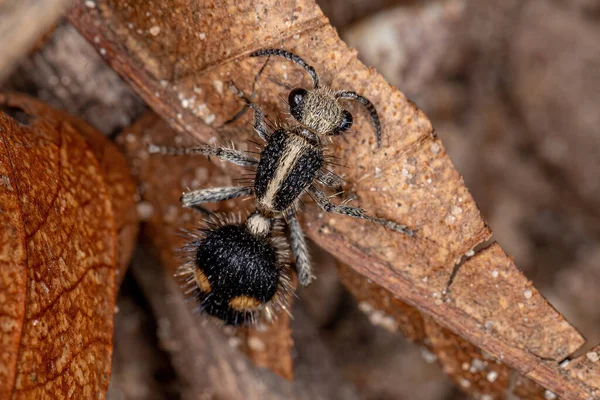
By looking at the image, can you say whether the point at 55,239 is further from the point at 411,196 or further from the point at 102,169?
the point at 411,196

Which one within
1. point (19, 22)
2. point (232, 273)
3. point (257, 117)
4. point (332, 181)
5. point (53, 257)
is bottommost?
point (53, 257)

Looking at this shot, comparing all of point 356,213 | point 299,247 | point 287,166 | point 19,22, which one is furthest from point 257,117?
point 19,22

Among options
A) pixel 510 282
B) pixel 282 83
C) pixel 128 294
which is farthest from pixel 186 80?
pixel 510 282

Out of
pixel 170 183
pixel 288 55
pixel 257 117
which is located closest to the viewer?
pixel 288 55

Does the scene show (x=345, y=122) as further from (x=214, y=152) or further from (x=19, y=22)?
(x=19, y=22)

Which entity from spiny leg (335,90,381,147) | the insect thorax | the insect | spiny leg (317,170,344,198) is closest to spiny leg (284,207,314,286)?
the insect

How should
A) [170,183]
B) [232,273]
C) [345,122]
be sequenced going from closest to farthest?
[345,122]
[232,273]
[170,183]

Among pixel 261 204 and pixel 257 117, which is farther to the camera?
pixel 261 204

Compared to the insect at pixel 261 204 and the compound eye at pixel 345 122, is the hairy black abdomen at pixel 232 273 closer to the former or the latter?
the insect at pixel 261 204
